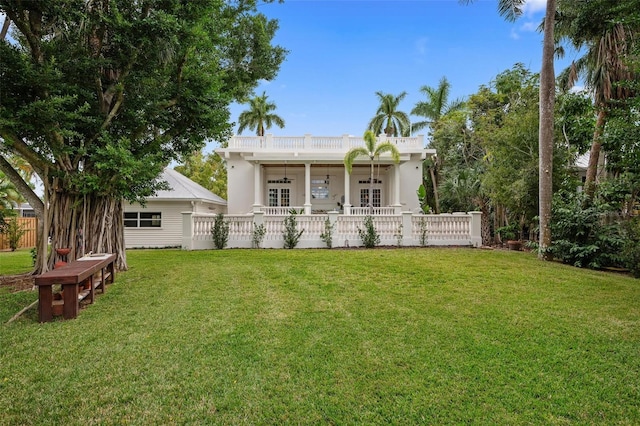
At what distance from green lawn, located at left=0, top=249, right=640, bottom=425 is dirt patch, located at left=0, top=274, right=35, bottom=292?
867 mm

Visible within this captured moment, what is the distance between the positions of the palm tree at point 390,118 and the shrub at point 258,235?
16708 mm

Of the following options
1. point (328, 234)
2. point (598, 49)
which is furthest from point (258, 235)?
point (598, 49)

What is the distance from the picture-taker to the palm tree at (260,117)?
84.6 ft

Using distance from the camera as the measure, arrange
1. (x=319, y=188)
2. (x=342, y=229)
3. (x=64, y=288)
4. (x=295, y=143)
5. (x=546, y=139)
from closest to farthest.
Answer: (x=64, y=288)
(x=546, y=139)
(x=342, y=229)
(x=295, y=143)
(x=319, y=188)

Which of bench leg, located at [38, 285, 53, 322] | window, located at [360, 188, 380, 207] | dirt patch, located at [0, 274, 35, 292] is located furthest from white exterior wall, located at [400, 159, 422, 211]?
bench leg, located at [38, 285, 53, 322]

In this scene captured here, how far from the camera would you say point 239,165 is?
17.5 metres

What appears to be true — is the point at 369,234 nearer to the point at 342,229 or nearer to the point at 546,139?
the point at 342,229

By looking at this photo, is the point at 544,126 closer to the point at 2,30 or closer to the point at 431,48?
the point at 431,48

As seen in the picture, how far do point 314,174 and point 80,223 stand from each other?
12.8m

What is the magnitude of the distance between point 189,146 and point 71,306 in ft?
17.1

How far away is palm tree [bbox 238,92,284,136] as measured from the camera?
84.6 ft

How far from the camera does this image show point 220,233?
11.4 metres

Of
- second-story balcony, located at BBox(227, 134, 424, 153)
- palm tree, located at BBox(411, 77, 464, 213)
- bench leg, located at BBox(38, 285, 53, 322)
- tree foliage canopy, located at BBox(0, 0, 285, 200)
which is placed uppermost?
palm tree, located at BBox(411, 77, 464, 213)

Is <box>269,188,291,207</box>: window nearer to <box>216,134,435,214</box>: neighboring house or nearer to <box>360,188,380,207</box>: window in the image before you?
<box>216,134,435,214</box>: neighboring house
